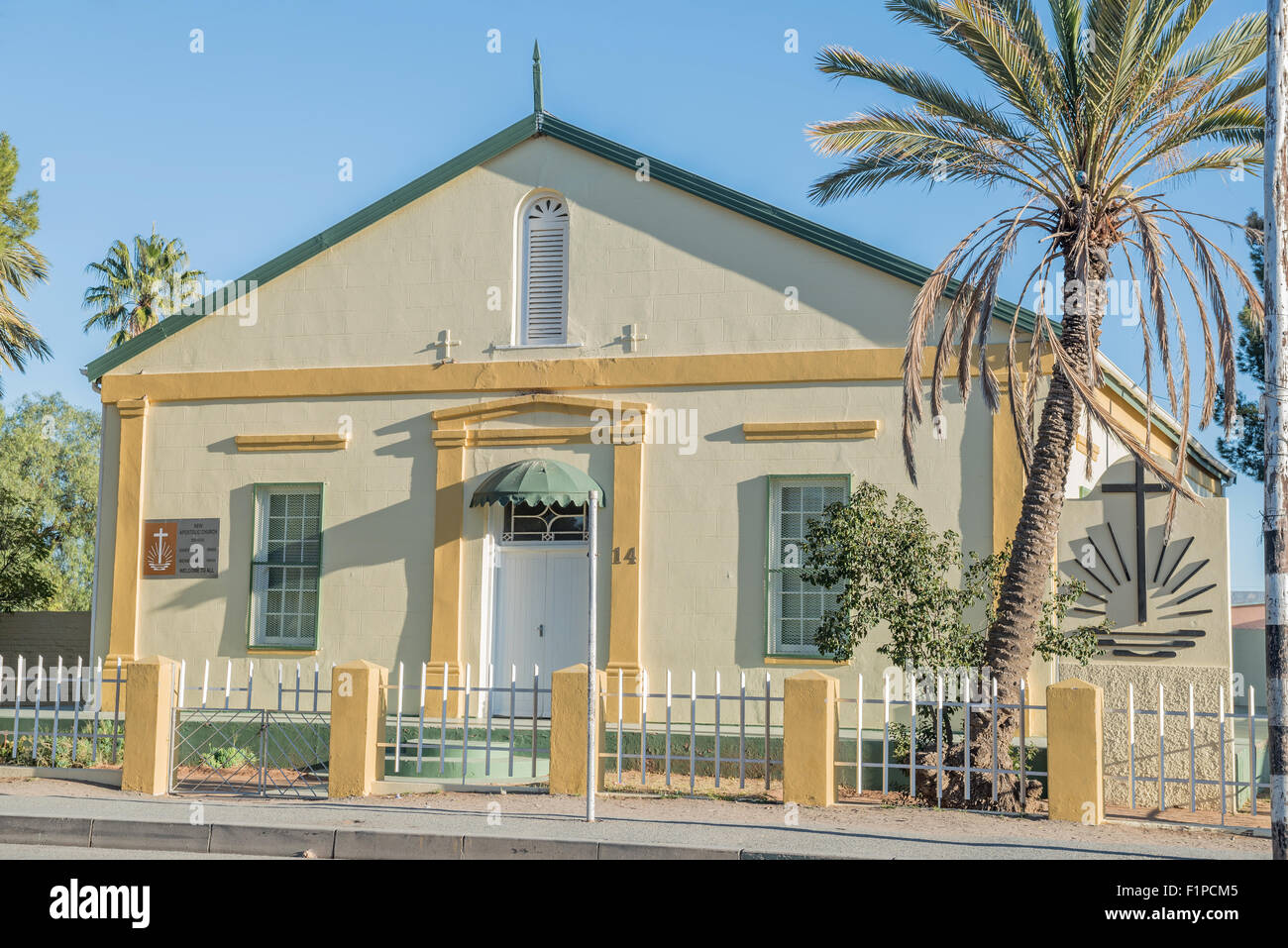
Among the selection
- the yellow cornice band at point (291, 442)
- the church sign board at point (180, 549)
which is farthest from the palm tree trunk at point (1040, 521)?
the church sign board at point (180, 549)

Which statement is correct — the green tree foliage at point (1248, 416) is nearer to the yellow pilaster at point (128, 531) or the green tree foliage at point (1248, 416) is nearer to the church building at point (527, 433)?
the church building at point (527, 433)

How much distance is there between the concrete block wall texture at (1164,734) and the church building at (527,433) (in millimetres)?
2334

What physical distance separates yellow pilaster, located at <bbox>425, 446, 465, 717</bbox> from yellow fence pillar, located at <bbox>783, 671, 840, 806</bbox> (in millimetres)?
5316

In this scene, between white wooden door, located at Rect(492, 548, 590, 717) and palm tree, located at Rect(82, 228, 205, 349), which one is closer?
white wooden door, located at Rect(492, 548, 590, 717)

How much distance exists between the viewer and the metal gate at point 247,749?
13414mm

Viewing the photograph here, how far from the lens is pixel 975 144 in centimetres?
1273

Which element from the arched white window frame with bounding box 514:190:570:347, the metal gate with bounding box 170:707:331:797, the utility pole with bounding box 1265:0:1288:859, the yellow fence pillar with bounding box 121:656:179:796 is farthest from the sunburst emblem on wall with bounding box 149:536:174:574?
the utility pole with bounding box 1265:0:1288:859

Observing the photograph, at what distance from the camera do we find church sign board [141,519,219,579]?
16656mm

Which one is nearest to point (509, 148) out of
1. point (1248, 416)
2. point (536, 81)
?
point (536, 81)

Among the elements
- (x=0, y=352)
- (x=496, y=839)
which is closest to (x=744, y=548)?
(x=496, y=839)

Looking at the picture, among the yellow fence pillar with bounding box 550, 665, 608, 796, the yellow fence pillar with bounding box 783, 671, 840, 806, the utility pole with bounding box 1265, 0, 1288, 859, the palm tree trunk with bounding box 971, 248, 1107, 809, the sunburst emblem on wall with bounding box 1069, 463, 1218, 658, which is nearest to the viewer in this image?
the utility pole with bounding box 1265, 0, 1288, 859

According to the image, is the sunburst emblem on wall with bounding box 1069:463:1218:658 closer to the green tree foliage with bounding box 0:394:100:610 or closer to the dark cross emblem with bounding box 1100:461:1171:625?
the dark cross emblem with bounding box 1100:461:1171:625

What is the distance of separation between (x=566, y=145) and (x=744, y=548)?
5.43 meters
